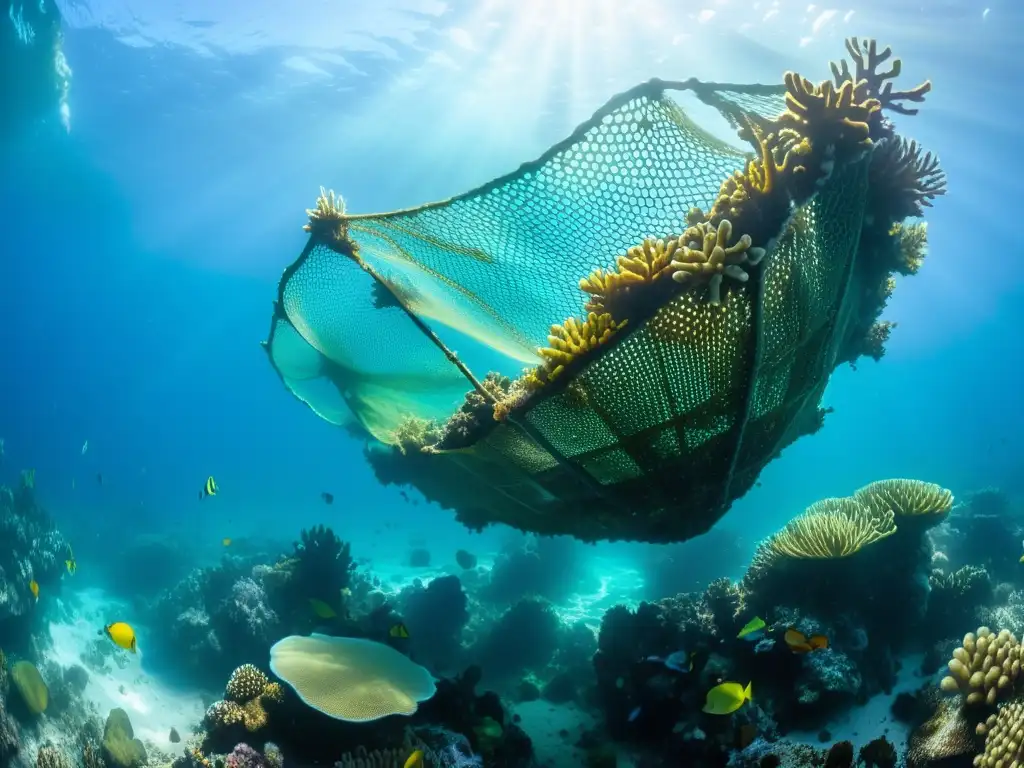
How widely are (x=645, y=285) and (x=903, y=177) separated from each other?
296 cm

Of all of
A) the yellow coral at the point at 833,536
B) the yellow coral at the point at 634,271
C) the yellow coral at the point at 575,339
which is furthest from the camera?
the yellow coral at the point at 833,536

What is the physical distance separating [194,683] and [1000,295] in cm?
6048

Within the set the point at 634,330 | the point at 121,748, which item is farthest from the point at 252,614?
the point at 634,330

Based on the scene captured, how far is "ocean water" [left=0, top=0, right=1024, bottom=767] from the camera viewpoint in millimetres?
9398

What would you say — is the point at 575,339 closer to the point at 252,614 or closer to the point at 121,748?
the point at 121,748

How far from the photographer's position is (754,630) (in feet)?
18.5

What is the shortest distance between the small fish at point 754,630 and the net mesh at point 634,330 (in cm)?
187

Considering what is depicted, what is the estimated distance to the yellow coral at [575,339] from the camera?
8.86 feet

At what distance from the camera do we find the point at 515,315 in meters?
5.55

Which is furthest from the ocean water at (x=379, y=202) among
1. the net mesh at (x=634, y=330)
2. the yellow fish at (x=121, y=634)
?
the net mesh at (x=634, y=330)

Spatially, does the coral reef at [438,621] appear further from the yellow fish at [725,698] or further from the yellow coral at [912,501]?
the yellow coral at [912,501]

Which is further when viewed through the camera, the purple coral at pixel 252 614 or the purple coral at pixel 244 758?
the purple coral at pixel 252 614

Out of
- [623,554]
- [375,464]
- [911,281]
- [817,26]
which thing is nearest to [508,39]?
[817,26]

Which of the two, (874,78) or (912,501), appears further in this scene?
(912,501)
